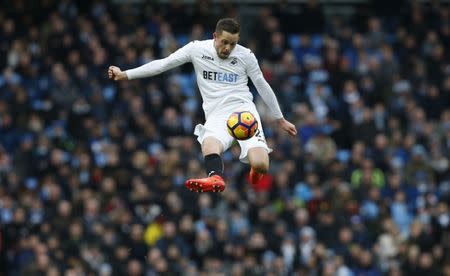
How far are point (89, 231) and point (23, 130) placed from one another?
285cm

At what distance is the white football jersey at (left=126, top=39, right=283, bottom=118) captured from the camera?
41.9ft

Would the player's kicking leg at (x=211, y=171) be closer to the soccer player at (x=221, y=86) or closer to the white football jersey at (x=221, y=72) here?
the soccer player at (x=221, y=86)

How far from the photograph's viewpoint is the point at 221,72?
1282 centimetres

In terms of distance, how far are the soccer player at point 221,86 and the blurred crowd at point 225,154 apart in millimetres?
5958

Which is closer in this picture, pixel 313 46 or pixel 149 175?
pixel 149 175

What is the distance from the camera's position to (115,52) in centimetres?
2203

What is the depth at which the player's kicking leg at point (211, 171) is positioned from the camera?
11984 millimetres

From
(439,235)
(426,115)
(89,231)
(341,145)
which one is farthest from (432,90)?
(89,231)

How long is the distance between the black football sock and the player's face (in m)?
1.11

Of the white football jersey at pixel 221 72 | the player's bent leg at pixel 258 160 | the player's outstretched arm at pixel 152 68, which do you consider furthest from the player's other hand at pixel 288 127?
the player's outstretched arm at pixel 152 68

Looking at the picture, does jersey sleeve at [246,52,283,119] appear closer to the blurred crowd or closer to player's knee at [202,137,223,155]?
player's knee at [202,137,223,155]

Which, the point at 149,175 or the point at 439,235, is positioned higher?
the point at 149,175

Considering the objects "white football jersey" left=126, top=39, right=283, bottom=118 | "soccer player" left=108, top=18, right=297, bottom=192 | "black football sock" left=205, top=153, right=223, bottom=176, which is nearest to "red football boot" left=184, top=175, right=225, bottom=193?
"black football sock" left=205, top=153, right=223, bottom=176

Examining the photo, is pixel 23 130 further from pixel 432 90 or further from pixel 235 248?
pixel 432 90
